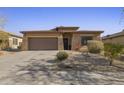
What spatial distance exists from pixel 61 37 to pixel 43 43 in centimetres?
347

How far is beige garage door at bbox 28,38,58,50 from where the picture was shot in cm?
3425

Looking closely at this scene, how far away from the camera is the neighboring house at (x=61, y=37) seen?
1288 inches

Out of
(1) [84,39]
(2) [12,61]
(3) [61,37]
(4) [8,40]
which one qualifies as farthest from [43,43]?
(2) [12,61]

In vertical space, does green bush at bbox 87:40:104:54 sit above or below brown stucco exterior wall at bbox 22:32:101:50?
below

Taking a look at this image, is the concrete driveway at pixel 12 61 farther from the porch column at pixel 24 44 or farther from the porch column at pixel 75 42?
the porch column at pixel 75 42

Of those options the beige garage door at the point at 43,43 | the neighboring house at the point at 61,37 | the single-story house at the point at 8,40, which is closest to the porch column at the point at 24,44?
the neighboring house at the point at 61,37

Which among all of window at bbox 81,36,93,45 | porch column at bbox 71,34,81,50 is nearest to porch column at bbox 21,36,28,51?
porch column at bbox 71,34,81,50

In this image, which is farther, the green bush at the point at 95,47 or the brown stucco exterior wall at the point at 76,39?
the brown stucco exterior wall at the point at 76,39

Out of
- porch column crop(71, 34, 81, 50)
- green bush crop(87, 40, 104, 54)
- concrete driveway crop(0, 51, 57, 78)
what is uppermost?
porch column crop(71, 34, 81, 50)

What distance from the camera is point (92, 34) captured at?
3275cm

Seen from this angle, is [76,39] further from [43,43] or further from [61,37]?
[43,43]

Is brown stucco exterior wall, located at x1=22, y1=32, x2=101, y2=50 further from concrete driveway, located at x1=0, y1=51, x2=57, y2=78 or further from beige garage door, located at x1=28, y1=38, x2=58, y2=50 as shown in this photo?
concrete driveway, located at x1=0, y1=51, x2=57, y2=78
